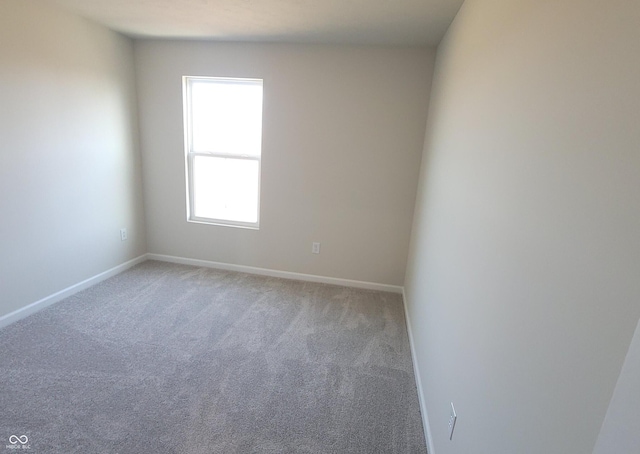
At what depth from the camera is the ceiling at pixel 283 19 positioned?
6.90 ft

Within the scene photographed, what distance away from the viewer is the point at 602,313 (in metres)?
0.54

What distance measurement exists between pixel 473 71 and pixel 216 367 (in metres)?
2.33

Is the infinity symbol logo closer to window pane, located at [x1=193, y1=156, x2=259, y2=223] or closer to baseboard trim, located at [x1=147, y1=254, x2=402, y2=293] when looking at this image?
baseboard trim, located at [x1=147, y1=254, x2=402, y2=293]

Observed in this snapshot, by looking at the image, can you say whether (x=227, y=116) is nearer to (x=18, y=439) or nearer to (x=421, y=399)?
(x=18, y=439)

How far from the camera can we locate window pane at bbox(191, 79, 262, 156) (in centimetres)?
330

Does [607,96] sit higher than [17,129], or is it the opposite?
[607,96]

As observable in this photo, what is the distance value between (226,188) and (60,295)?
1833mm

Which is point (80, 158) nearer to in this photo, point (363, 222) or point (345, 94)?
point (345, 94)

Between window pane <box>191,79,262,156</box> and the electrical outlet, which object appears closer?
the electrical outlet

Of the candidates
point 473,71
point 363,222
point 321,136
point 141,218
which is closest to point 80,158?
point 141,218

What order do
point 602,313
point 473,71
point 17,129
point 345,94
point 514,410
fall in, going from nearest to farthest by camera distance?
point 602,313
point 514,410
point 473,71
point 17,129
point 345,94

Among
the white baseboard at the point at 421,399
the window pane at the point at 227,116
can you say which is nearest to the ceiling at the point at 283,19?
the window pane at the point at 227,116

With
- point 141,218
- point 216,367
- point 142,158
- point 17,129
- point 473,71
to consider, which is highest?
point 473,71

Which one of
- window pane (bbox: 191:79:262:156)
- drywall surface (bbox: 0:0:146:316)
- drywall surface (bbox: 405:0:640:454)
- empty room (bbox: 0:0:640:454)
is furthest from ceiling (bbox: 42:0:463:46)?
drywall surface (bbox: 405:0:640:454)
